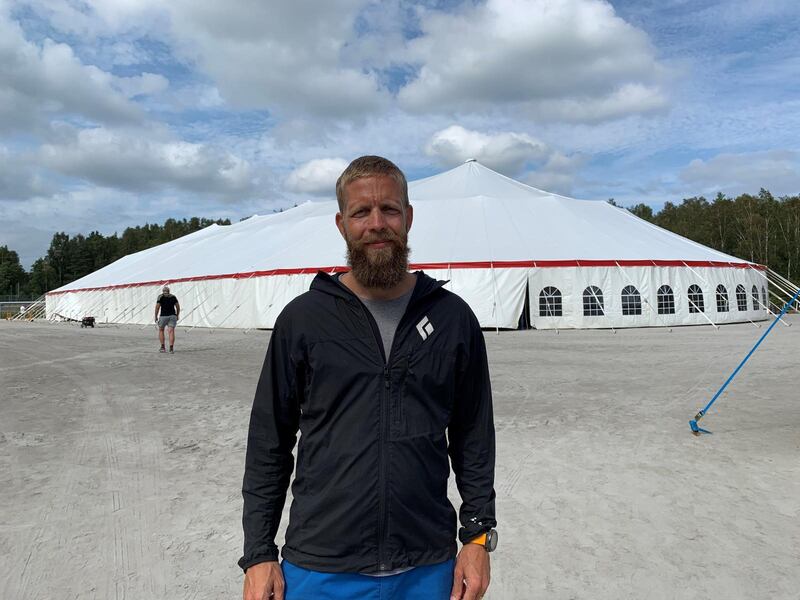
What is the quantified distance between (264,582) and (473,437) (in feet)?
2.19

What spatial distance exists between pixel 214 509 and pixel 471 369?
2.98m

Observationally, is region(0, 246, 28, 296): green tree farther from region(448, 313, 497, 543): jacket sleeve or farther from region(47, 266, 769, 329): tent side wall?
region(448, 313, 497, 543): jacket sleeve

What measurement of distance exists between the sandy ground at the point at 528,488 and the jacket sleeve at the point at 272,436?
1674 millimetres

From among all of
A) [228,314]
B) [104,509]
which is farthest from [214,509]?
[228,314]

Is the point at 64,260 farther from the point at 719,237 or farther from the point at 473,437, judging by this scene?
the point at 473,437

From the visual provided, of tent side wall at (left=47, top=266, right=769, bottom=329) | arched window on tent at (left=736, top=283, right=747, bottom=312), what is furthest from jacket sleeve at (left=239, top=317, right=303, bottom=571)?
arched window on tent at (left=736, top=283, right=747, bottom=312)

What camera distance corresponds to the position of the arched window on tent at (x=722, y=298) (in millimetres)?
21375

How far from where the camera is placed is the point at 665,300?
20594mm

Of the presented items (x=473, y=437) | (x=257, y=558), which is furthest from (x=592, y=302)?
(x=257, y=558)

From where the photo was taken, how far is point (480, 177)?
28984mm

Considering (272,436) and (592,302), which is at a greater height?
(592,302)

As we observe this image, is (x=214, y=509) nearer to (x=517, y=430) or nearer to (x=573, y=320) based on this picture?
(x=517, y=430)

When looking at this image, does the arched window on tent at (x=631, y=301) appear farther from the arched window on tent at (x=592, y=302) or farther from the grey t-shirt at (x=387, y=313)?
the grey t-shirt at (x=387, y=313)

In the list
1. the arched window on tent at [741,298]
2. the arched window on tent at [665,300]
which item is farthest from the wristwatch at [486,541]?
the arched window on tent at [741,298]
